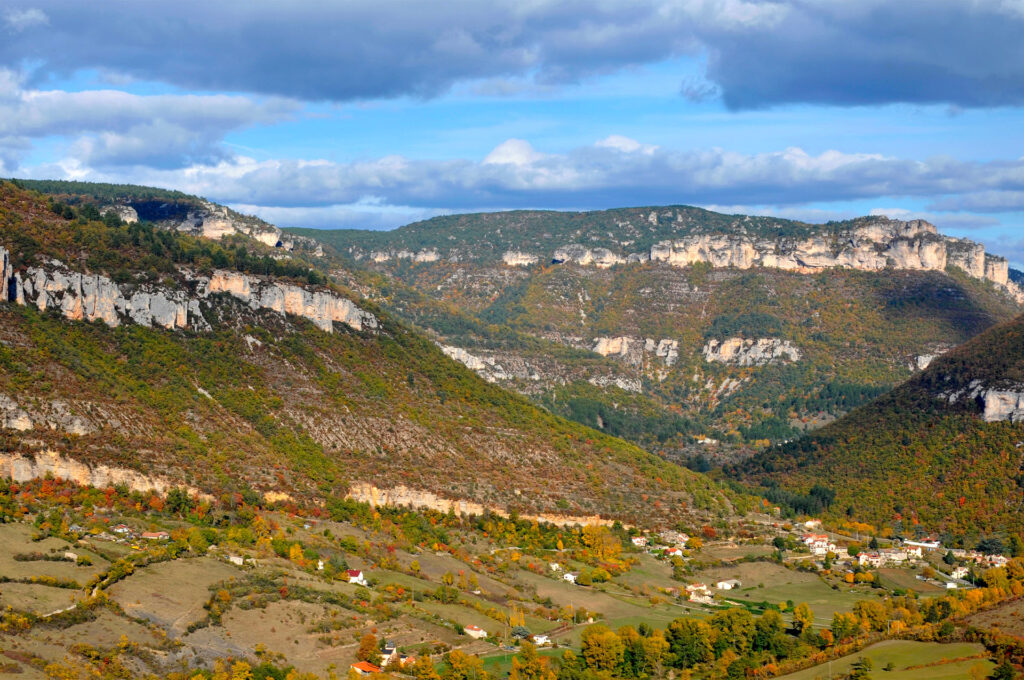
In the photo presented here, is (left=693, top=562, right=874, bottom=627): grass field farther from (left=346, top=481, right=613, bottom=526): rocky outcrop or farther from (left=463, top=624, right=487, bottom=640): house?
(left=463, top=624, right=487, bottom=640): house

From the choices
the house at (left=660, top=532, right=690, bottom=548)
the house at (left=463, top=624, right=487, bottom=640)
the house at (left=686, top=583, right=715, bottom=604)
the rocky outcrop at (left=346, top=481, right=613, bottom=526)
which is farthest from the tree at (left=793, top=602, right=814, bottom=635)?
the rocky outcrop at (left=346, top=481, right=613, bottom=526)

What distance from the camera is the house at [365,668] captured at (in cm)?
7495

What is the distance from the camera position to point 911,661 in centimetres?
7856

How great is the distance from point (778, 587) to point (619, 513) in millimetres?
21706

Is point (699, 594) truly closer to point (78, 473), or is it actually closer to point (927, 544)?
point (927, 544)

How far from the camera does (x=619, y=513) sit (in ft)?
412

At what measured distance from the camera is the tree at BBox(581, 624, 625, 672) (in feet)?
268

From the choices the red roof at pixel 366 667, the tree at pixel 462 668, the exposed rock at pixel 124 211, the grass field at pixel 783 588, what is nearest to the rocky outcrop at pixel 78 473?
the red roof at pixel 366 667

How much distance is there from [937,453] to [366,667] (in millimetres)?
85133

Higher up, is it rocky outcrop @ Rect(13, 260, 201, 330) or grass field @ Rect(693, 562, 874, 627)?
rocky outcrop @ Rect(13, 260, 201, 330)

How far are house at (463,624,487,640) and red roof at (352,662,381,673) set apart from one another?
10.9 metres

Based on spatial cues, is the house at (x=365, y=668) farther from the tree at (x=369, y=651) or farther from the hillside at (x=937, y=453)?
the hillside at (x=937, y=453)

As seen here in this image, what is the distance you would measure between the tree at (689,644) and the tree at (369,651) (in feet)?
62.6

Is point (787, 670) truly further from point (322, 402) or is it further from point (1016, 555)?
point (322, 402)
